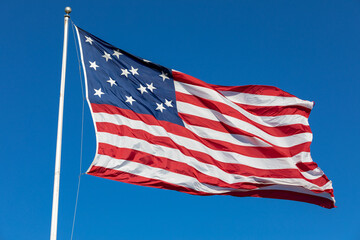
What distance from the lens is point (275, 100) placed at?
65.6 ft

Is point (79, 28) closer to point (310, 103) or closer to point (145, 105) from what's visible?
point (145, 105)

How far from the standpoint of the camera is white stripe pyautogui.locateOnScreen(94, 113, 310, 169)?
631 inches

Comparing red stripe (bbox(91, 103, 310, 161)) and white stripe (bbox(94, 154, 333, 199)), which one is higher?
red stripe (bbox(91, 103, 310, 161))

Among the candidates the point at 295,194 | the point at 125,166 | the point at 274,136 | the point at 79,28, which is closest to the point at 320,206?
the point at 295,194

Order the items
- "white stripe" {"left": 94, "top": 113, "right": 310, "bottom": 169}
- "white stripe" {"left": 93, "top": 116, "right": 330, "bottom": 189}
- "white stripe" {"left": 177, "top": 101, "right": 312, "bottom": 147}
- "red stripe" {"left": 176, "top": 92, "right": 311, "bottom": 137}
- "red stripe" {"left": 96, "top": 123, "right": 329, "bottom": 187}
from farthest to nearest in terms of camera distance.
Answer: "red stripe" {"left": 176, "top": 92, "right": 311, "bottom": 137}, "white stripe" {"left": 177, "top": 101, "right": 312, "bottom": 147}, "white stripe" {"left": 94, "top": 113, "right": 310, "bottom": 169}, "red stripe" {"left": 96, "top": 123, "right": 329, "bottom": 187}, "white stripe" {"left": 93, "top": 116, "right": 330, "bottom": 189}

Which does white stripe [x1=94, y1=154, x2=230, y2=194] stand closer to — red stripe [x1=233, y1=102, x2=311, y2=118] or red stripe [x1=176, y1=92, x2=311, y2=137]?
red stripe [x1=176, y1=92, x2=311, y2=137]

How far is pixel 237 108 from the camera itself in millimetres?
19344

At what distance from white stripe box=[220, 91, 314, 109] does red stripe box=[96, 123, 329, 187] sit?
2.70 meters

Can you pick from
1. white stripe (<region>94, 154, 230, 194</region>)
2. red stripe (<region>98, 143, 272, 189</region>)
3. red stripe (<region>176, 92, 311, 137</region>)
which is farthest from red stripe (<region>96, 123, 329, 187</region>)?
red stripe (<region>176, 92, 311, 137</region>)

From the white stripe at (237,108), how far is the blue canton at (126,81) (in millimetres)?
563

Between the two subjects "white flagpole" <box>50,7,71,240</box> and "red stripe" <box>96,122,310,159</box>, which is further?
"red stripe" <box>96,122,310,159</box>

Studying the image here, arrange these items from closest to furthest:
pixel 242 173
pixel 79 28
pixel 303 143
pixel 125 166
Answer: pixel 125 166
pixel 79 28
pixel 242 173
pixel 303 143

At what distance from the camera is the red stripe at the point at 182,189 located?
14.2 metres

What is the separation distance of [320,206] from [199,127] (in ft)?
16.8
